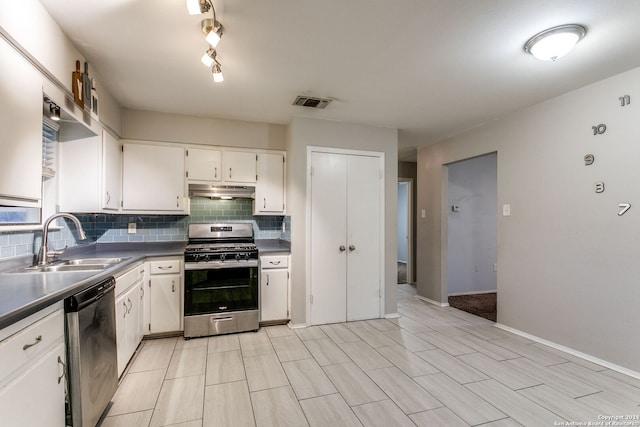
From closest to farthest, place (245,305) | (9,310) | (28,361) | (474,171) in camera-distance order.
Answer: (9,310) → (28,361) → (245,305) → (474,171)

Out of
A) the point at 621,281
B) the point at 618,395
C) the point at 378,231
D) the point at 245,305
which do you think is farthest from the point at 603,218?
the point at 245,305

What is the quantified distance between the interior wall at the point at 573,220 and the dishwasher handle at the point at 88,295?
3.73 m

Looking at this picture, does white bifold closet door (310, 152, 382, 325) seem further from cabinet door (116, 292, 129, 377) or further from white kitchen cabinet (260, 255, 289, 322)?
cabinet door (116, 292, 129, 377)

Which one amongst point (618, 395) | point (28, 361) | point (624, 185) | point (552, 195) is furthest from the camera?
point (552, 195)

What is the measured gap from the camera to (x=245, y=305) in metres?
3.36

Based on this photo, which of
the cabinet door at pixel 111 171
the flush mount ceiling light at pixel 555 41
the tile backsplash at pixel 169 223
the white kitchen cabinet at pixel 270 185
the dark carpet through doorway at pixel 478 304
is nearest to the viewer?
the flush mount ceiling light at pixel 555 41

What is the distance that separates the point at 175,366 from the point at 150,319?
2.59 feet

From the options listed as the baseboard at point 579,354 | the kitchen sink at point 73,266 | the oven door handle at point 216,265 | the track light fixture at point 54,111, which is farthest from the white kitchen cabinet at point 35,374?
the baseboard at point 579,354

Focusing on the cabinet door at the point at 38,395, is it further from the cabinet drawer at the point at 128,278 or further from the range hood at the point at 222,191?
the range hood at the point at 222,191

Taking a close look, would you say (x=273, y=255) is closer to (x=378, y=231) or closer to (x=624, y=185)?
(x=378, y=231)

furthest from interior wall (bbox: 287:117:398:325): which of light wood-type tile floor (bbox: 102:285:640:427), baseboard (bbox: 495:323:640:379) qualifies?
baseboard (bbox: 495:323:640:379)

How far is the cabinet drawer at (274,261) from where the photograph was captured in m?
3.51

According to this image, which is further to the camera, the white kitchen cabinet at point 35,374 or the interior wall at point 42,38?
the interior wall at point 42,38

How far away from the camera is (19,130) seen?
154cm
